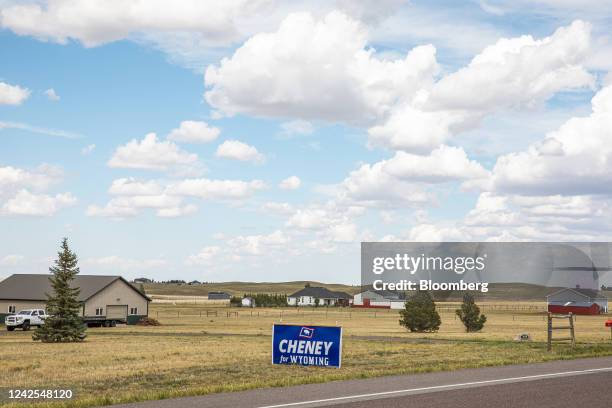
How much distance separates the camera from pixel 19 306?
81.0 meters

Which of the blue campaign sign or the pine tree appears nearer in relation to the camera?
the blue campaign sign

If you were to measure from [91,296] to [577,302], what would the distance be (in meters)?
90.5

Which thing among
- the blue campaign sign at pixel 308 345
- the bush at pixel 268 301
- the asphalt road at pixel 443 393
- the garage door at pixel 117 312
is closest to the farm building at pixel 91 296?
the garage door at pixel 117 312

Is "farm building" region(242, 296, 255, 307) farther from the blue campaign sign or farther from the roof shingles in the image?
the blue campaign sign

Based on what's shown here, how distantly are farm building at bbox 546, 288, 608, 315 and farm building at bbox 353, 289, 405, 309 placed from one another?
124 ft

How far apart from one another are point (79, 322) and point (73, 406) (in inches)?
1496

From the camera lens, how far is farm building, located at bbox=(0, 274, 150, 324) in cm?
7969

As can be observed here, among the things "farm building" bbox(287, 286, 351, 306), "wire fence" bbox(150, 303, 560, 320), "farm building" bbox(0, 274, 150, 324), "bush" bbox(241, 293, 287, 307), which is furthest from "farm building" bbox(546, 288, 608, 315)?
"farm building" bbox(0, 274, 150, 324)

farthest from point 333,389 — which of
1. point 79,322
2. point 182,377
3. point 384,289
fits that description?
point 384,289

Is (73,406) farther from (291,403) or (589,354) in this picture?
(589,354)

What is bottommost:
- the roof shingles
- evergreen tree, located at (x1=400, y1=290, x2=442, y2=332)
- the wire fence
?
the wire fence

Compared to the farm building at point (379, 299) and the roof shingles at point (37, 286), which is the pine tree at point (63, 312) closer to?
the roof shingles at point (37, 286)

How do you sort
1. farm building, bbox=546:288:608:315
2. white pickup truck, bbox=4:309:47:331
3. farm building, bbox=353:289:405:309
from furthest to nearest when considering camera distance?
farm building, bbox=353:289:405:309
farm building, bbox=546:288:608:315
white pickup truck, bbox=4:309:47:331

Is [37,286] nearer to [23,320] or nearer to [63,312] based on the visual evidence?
[23,320]
